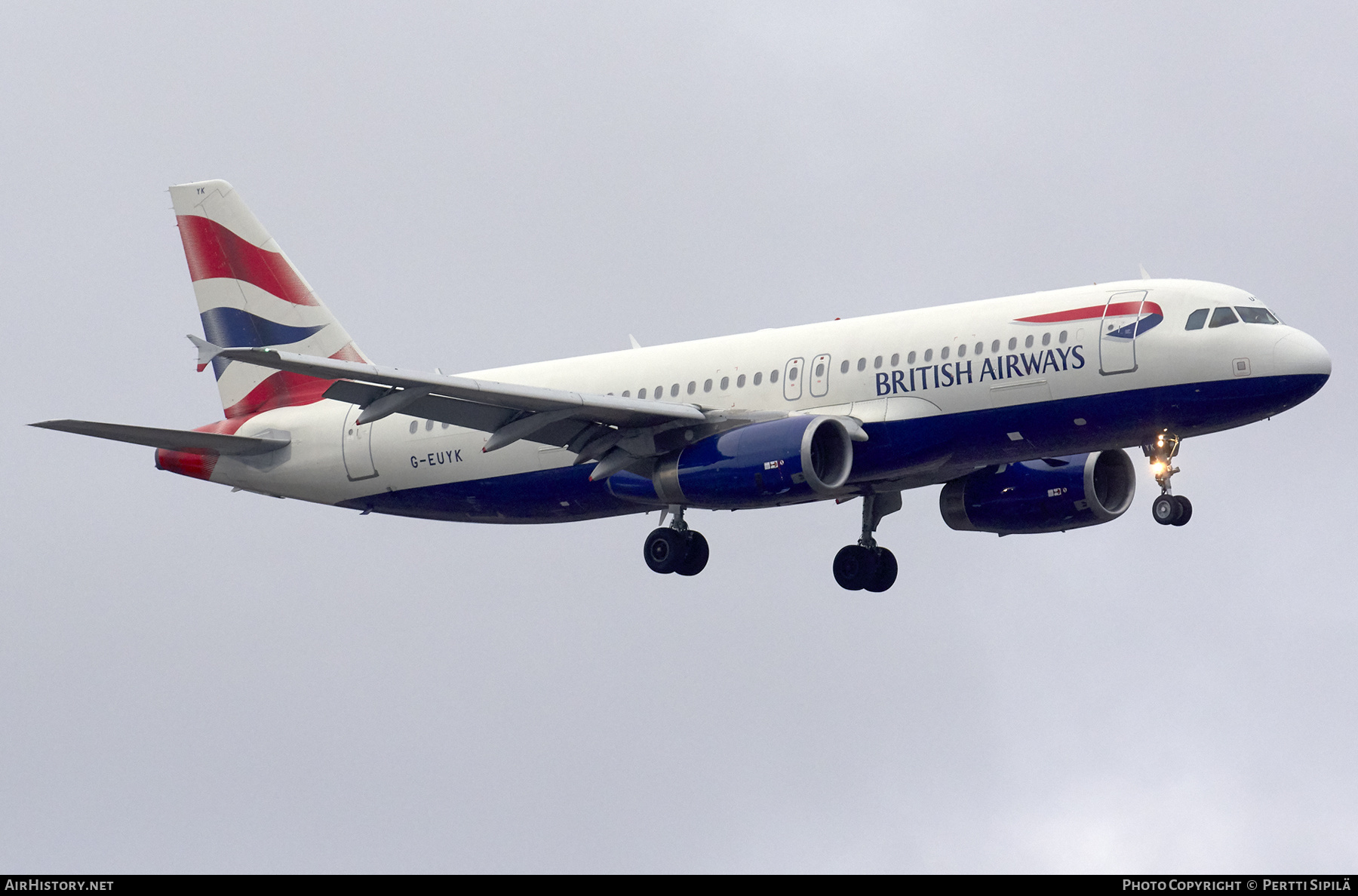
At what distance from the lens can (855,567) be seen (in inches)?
1841

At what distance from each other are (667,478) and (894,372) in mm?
5155

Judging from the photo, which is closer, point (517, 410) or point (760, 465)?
point (760, 465)

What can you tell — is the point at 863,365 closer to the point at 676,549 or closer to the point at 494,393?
the point at 676,549

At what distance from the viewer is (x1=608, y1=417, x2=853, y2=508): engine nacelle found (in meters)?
39.0

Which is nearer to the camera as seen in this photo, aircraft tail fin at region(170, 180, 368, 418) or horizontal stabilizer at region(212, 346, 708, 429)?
horizontal stabilizer at region(212, 346, 708, 429)

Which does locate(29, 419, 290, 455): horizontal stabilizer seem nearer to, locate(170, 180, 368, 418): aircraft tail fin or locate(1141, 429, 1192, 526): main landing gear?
locate(170, 180, 368, 418): aircraft tail fin

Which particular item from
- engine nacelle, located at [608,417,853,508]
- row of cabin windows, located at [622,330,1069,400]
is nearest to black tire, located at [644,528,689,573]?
row of cabin windows, located at [622,330,1069,400]

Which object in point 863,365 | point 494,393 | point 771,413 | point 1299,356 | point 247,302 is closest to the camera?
point 1299,356

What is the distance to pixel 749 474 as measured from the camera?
129 feet

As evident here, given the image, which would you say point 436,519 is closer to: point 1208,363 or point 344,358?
point 344,358

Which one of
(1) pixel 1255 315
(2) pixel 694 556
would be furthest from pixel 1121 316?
(2) pixel 694 556

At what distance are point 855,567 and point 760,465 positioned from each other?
27.4 ft

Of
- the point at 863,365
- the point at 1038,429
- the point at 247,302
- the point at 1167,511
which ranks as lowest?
the point at 1167,511

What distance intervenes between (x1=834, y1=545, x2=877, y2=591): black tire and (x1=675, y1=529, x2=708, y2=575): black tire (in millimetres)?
3921
